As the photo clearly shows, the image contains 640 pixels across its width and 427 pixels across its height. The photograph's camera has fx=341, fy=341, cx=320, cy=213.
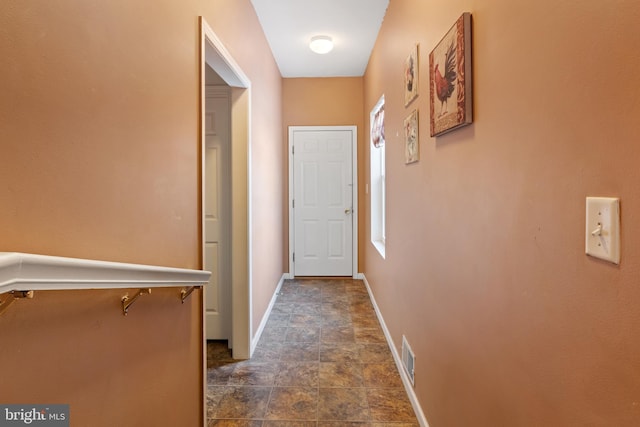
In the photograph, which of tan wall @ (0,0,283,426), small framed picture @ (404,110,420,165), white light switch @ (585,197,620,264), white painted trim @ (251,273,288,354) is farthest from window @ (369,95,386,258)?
white light switch @ (585,197,620,264)

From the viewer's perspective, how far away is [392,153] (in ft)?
8.95

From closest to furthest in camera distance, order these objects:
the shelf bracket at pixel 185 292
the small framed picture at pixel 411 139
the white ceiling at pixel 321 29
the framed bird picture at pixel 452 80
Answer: the framed bird picture at pixel 452 80, the shelf bracket at pixel 185 292, the small framed picture at pixel 411 139, the white ceiling at pixel 321 29

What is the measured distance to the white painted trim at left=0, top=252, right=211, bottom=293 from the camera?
1.87 feet

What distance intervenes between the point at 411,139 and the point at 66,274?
5.95ft

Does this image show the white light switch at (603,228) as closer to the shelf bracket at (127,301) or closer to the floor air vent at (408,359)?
the shelf bracket at (127,301)

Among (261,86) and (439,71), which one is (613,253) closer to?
(439,71)

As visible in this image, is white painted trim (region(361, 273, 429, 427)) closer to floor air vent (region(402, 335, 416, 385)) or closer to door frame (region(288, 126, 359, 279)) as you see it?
floor air vent (region(402, 335, 416, 385))

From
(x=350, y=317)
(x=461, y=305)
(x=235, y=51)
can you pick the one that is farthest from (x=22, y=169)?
(x=350, y=317)

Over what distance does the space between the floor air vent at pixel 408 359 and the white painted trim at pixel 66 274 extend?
1552mm

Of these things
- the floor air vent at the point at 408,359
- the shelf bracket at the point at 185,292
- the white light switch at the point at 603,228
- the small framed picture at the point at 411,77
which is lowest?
the floor air vent at the point at 408,359

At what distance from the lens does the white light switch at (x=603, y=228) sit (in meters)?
0.61

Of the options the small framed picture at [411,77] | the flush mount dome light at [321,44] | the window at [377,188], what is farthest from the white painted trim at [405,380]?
the flush mount dome light at [321,44]

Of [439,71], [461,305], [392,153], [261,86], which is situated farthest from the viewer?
[261,86]

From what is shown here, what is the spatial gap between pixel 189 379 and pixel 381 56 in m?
3.00
